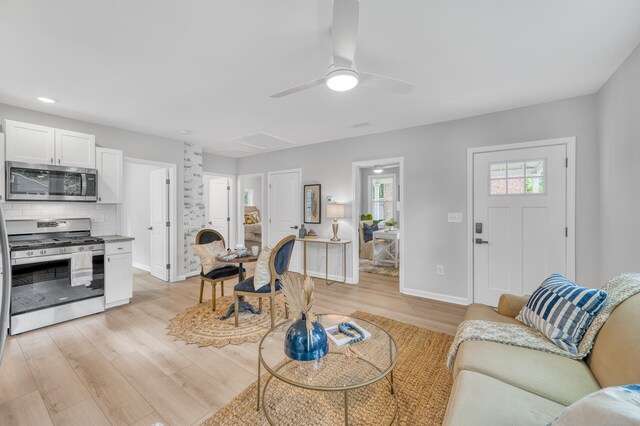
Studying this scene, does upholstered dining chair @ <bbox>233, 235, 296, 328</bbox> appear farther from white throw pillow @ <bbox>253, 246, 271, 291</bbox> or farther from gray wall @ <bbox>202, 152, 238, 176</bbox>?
gray wall @ <bbox>202, 152, 238, 176</bbox>

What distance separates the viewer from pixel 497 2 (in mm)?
1660

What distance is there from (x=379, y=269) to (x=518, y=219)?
294 cm

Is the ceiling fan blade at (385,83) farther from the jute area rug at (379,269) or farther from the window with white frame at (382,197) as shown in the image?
the window with white frame at (382,197)

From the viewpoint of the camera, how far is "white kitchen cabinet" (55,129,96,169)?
338cm

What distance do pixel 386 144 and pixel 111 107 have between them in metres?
3.64

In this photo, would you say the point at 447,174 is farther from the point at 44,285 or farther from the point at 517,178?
the point at 44,285

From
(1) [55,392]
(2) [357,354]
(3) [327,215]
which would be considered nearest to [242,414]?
(2) [357,354]

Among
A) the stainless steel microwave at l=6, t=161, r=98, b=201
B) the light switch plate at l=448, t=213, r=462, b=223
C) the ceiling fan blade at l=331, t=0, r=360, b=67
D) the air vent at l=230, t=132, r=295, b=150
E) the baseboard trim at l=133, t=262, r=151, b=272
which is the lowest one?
the baseboard trim at l=133, t=262, r=151, b=272

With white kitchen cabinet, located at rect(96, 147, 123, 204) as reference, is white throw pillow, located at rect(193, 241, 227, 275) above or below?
below

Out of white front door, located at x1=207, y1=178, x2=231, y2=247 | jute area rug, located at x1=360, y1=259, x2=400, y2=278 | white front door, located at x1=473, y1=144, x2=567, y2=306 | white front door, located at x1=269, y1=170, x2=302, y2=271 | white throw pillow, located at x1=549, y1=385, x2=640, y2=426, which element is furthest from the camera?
white front door, located at x1=207, y1=178, x2=231, y2=247

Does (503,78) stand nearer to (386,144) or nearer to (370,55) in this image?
(370,55)

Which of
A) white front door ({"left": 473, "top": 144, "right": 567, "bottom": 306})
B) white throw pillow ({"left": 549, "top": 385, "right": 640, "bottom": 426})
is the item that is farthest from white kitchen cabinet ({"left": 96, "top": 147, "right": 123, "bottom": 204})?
white front door ({"left": 473, "top": 144, "right": 567, "bottom": 306})

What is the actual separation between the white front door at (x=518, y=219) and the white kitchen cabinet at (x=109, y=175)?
477cm

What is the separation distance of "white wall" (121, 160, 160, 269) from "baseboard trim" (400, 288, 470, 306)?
488 cm
